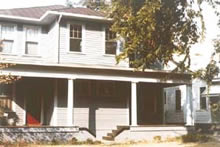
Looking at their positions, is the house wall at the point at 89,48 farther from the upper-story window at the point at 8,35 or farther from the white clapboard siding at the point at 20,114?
the white clapboard siding at the point at 20,114

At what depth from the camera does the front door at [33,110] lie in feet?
74.6

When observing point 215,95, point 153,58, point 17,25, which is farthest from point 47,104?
point 215,95

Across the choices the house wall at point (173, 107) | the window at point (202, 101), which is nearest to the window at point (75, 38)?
the house wall at point (173, 107)

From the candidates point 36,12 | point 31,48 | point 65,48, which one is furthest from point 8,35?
point 65,48

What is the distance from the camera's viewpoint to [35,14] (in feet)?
82.0

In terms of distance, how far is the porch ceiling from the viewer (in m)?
19.5

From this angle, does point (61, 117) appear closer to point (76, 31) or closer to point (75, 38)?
point (75, 38)

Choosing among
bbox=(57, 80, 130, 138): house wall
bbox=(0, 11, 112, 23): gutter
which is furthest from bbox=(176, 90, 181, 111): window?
bbox=(0, 11, 112, 23): gutter

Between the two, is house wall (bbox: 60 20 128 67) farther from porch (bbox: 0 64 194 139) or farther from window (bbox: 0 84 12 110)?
window (bbox: 0 84 12 110)

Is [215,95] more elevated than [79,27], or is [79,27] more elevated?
[79,27]

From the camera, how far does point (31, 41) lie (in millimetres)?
24016

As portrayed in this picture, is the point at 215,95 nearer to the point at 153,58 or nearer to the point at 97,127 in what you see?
the point at 97,127

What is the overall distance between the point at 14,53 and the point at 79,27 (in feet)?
13.4

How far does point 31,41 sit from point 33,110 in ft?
13.9
